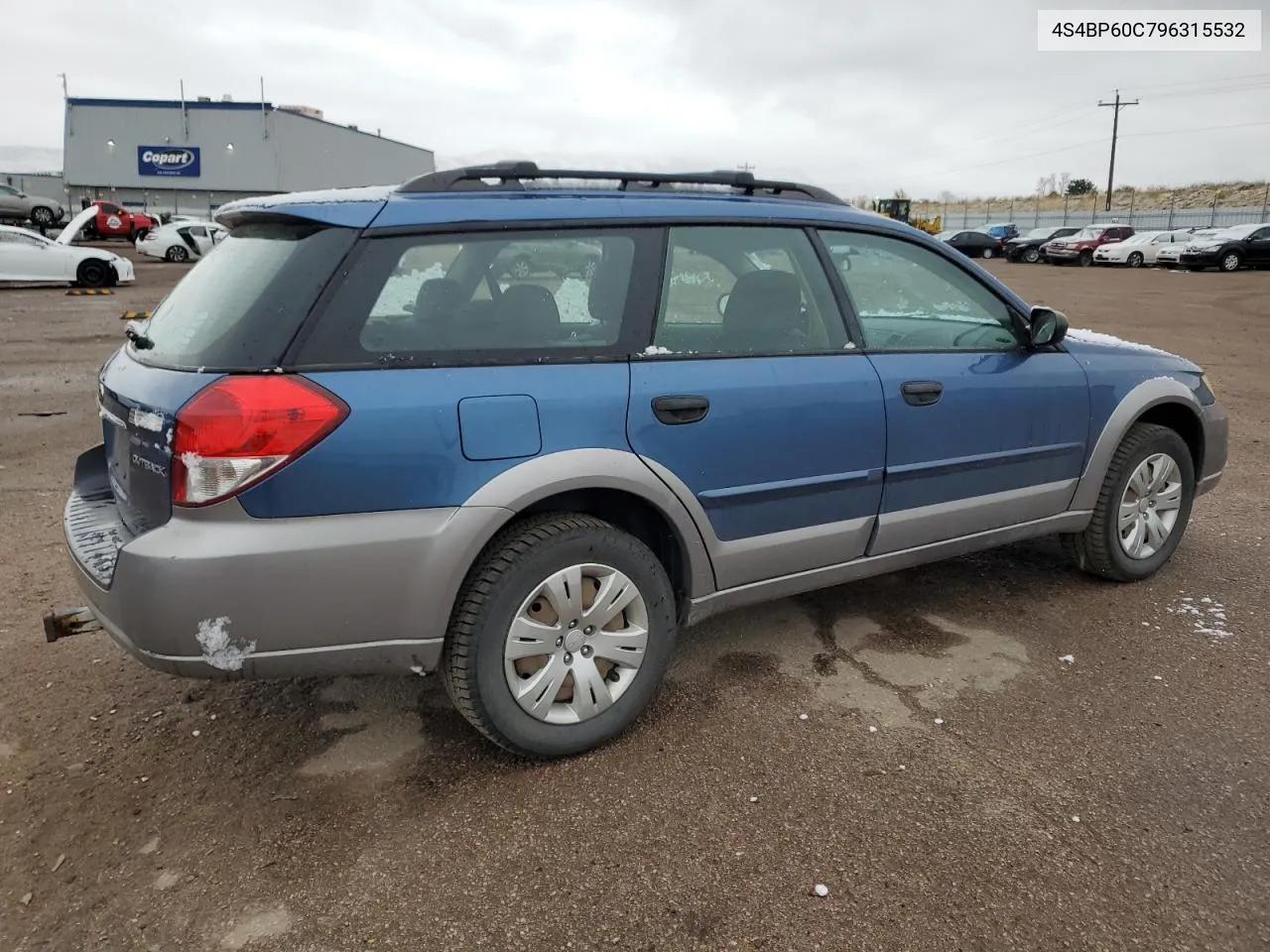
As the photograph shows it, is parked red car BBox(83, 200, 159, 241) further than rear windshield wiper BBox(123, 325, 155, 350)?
Yes

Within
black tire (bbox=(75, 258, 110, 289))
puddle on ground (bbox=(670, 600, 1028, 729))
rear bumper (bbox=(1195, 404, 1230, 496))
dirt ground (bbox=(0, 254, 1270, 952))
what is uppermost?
black tire (bbox=(75, 258, 110, 289))

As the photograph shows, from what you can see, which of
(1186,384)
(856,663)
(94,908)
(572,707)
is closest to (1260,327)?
(1186,384)

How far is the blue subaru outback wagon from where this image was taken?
2475 millimetres

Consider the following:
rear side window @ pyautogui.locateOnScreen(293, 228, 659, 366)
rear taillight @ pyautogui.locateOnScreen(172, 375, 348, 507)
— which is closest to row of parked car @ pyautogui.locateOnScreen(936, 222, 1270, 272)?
rear side window @ pyautogui.locateOnScreen(293, 228, 659, 366)

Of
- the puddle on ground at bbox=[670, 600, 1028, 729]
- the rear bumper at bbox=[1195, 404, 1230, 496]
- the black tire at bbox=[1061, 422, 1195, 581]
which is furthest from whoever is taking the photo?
the rear bumper at bbox=[1195, 404, 1230, 496]

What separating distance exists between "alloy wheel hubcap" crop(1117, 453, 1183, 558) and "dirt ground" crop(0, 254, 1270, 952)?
0.31 metres

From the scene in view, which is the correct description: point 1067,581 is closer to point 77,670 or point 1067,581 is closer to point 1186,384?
point 1186,384

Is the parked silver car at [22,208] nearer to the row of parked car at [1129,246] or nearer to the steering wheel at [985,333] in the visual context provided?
the row of parked car at [1129,246]

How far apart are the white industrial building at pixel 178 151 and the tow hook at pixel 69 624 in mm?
51870

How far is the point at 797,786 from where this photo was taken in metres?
2.81

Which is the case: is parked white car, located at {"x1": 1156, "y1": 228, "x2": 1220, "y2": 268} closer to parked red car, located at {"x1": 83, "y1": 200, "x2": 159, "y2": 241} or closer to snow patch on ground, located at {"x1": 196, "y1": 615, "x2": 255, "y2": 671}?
snow patch on ground, located at {"x1": 196, "y1": 615, "x2": 255, "y2": 671}

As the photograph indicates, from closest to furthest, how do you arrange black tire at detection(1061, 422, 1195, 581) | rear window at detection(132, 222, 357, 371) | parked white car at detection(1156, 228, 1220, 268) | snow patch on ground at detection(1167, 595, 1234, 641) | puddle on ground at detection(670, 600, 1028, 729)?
1. rear window at detection(132, 222, 357, 371)
2. puddle on ground at detection(670, 600, 1028, 729)
3. snow patch on ground at detection(1167, 595, 1234, 641)
4. black tire at detection(1061, 422, 1195, 581)
5. parked white car at detection(1156, 228, 1220, 268)

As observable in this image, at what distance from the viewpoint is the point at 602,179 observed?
3.21 metres

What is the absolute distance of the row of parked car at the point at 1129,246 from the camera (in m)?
29.9
